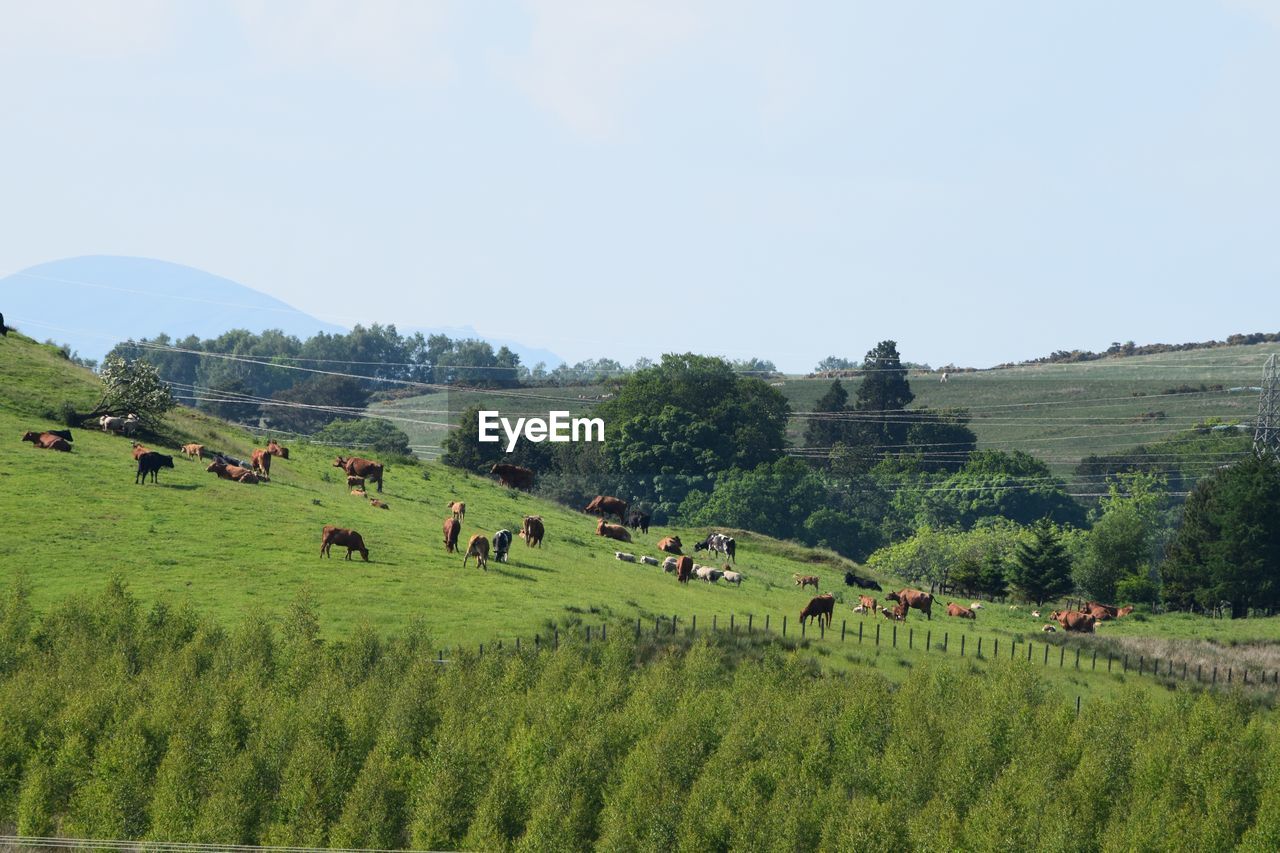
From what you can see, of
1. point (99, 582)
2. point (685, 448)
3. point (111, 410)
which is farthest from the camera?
point (685, 448)

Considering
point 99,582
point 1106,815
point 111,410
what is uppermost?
point 111,410

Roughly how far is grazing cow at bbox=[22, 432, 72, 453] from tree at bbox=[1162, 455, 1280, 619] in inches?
3355

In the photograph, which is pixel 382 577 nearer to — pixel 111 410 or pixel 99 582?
pixel 99 582

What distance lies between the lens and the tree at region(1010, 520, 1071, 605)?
389 ft

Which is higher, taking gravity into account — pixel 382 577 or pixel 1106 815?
pixel 382 577

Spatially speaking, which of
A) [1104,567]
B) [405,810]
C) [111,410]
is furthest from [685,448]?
[405,810]

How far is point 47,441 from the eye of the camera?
275 feet

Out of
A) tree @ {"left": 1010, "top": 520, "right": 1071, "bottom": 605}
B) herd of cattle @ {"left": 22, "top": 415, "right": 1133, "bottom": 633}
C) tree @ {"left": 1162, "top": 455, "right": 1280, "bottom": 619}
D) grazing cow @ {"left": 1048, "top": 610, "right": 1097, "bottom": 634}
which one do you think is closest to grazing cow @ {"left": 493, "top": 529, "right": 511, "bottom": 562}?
herd of cattle @ {"left": 22, "top": 415, "right": 1133, "bottom": 633}

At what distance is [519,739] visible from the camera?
53250mm

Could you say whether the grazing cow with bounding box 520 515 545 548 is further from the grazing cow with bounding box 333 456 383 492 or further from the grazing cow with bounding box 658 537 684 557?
the grazing cow with bounding box 333 456 383 492

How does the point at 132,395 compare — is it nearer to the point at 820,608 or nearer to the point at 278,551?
the point at 278,551

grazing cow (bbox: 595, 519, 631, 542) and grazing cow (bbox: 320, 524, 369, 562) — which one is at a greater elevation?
grazing cow (bbox: 320, 524, 369, 562)

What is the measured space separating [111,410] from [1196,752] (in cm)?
6539

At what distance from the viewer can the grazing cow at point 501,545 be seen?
255ft
